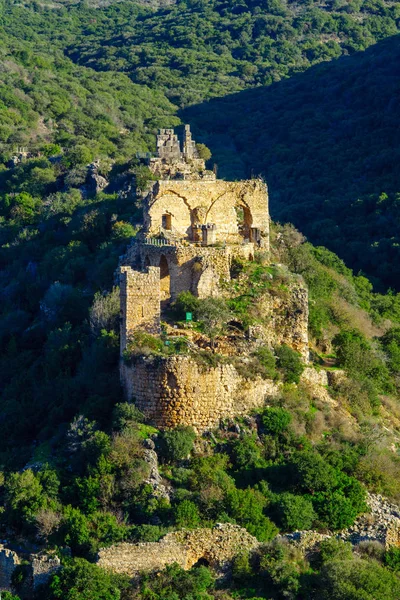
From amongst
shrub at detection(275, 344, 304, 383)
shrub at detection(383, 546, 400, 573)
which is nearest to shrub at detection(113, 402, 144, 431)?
shrub at detection(275, 344, 304, 383)

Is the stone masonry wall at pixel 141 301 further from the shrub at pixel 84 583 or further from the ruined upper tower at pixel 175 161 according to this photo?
the ruined upper tower at pixel 175 161

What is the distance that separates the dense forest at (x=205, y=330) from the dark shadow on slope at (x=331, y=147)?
6.5 inches

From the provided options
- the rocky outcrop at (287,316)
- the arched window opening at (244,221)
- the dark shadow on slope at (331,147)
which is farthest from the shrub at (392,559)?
the dark shadow on slope at (331,147)

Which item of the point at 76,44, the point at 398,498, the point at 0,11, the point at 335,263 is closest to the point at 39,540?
the point at 398,498

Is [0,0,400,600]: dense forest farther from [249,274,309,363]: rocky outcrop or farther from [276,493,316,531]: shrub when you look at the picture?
[249,274,309,363]: rocky outcrop

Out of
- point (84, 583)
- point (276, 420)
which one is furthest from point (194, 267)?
point (84, 583)

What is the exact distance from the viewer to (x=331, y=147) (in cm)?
7906

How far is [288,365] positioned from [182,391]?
134 inches

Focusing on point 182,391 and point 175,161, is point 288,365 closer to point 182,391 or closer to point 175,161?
point 182,391

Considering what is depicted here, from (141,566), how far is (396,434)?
31.1 ft

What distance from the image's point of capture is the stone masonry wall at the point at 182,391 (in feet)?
108

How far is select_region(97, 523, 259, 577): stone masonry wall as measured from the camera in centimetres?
3017

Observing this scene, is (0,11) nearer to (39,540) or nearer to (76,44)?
(76,44)

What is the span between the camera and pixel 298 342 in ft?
121
